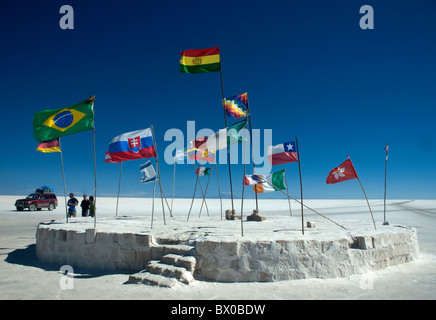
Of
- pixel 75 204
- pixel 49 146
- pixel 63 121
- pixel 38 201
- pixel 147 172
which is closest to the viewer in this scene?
pixel 63 121

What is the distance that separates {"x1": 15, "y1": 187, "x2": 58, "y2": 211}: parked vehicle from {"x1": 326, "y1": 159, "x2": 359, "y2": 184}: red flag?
34.1m

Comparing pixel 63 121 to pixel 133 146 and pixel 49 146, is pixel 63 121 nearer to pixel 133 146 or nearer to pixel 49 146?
pixel 49 146

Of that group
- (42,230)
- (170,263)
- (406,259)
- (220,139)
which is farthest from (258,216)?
(42,230)

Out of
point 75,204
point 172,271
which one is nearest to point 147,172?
point 172,271

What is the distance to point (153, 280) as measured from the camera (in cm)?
665

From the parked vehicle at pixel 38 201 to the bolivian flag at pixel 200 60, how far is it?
99.3ft

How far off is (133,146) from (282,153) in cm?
581

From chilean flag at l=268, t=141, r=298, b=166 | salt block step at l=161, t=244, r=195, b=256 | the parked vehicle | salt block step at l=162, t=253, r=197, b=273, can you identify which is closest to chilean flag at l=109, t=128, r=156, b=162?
salt block step at l=161, t=244, r=195, b=256

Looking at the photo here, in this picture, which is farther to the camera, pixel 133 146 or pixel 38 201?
pixel 38 201

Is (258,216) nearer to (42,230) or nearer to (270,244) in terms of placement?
(270,244)

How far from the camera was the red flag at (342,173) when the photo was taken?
1003cm

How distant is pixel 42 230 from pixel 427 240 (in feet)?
54.2

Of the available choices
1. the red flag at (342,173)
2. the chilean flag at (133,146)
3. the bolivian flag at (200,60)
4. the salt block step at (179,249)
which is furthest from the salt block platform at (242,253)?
the bolivian flag at (200,60)

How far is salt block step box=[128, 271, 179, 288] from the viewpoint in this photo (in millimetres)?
6507
